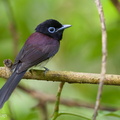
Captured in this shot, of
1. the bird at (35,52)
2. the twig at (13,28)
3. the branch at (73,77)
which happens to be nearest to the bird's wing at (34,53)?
the bird at (35,52)

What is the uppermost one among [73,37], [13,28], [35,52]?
[13,28]

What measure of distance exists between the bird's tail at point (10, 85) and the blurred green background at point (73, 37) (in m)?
0.95

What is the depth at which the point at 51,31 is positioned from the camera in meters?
4.60

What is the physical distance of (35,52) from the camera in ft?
13.1

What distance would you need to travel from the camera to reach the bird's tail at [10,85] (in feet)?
10.7

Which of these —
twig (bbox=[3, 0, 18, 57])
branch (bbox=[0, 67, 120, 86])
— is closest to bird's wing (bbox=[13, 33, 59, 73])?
branch (bbox=[0, 67, 120, 86])

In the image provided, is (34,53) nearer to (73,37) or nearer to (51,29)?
(51,29)

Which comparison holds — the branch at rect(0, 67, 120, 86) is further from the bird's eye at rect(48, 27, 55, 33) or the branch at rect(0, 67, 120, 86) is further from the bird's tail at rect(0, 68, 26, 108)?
the bird's eye at rect(48, 27, 55, 33)

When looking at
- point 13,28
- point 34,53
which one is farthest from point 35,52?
point 13,28

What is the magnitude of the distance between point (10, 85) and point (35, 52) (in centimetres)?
65

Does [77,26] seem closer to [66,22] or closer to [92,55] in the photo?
[66,22]

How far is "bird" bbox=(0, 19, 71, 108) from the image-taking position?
3.44 m

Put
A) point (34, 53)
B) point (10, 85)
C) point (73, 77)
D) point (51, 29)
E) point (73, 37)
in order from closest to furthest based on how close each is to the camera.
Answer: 1. point (73, 77)
2. point (10, 85)
3. point (34, 53)
4. point (51, 29)
5. point (73, 37)

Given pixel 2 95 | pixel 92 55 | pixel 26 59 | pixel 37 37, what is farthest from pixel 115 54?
pixel 2 95
